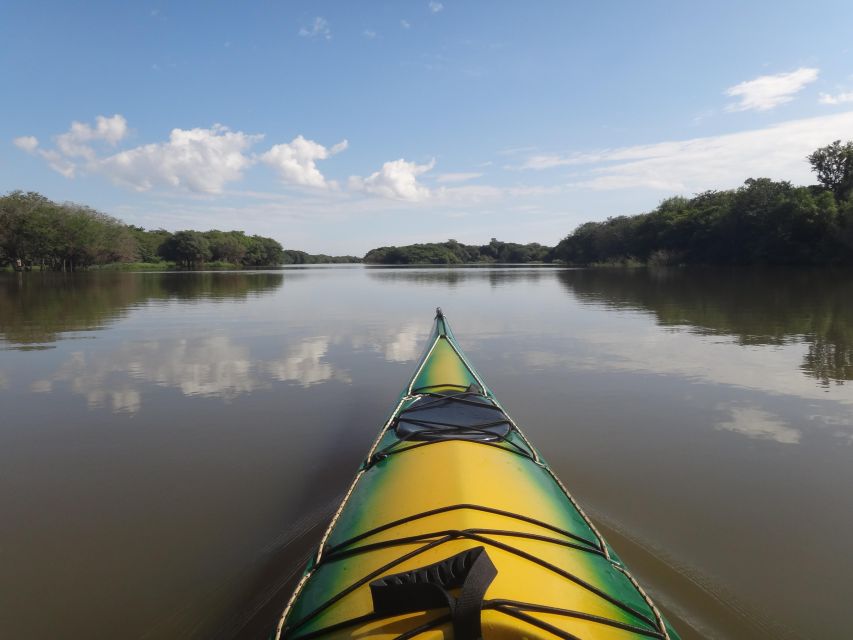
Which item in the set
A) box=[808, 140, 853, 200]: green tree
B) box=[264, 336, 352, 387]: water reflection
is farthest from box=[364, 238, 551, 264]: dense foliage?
box=[264, 336, 352, 387]: water reflection

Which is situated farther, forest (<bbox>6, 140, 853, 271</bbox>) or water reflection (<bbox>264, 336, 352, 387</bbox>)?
forest (<bbox>6, 140, 853, 271</bbox>)

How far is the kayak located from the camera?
1798 mm

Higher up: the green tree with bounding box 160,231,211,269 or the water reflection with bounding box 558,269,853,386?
the green tree with bounding box 160,231,211,269

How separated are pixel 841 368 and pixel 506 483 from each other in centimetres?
773

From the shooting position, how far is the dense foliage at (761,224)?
40.1 m

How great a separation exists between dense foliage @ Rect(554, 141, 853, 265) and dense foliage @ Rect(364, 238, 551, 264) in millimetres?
61469

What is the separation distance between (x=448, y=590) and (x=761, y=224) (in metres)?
54.7

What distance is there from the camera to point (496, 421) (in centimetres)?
392

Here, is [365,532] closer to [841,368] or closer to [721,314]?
[841,368]

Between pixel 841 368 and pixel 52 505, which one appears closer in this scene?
pixel 52 505

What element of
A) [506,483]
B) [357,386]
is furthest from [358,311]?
[506,483]

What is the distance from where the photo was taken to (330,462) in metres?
4.87

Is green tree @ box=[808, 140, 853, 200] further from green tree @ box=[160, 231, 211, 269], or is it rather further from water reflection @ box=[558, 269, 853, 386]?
green tree @ box=[160, 231, 211, 269]

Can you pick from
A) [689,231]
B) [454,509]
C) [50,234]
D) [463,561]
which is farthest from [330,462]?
[689,231]
